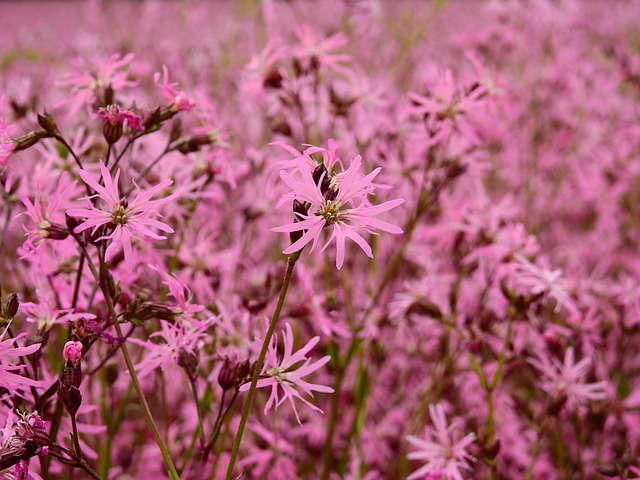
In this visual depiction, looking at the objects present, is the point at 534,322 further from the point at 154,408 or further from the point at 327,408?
the point at 154,408

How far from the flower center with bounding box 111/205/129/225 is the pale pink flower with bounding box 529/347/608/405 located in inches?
39.9

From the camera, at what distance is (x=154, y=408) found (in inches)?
79.2

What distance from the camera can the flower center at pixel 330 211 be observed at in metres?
0.91

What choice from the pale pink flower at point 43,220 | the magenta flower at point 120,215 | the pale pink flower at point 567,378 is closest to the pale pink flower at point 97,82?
the pale pink flower at point 43,220

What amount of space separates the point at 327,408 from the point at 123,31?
281 centimetres

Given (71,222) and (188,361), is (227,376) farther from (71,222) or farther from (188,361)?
(71,222)

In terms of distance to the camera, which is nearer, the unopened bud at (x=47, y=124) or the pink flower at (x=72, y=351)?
the pink flower at (x=72, y=351)

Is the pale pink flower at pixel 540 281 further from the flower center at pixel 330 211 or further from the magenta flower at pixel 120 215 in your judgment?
the magenta flower at pixel 120 215

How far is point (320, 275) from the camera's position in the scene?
6.75 ft

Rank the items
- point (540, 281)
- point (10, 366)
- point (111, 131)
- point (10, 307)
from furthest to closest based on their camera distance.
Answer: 1. point (540, 281)
2. point (111, 131)
3. point (10, 307)
4. point (10, 366)

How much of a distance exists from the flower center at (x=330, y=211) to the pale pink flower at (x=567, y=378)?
2.64 feet

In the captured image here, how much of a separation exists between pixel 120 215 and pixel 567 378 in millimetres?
1086

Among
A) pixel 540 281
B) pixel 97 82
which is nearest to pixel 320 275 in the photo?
pixel 540 281

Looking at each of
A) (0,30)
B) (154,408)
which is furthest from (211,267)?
(0,30)
